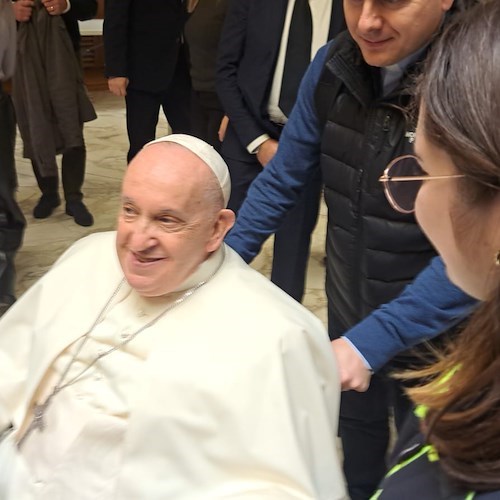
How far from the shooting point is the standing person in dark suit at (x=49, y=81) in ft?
11.7

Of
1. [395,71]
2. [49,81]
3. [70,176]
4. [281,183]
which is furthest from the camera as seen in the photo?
[70,176]

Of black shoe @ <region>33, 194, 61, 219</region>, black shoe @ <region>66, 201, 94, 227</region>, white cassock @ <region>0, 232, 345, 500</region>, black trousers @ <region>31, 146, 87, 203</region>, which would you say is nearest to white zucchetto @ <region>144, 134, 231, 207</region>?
white cassock @ <region>0, 232, 345, 500</region>

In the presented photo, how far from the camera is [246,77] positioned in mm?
2480

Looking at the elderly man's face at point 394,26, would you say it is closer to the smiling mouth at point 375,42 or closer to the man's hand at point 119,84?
the smiling mouth at point 375,42

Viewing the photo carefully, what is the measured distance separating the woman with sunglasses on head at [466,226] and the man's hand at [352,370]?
1.91 feet

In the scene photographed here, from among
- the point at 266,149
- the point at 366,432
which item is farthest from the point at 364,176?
the point at 266,149

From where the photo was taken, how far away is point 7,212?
3.01 meters

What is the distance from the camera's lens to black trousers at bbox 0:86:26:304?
9.70 feet

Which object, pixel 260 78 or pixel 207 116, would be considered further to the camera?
pixel 207 116

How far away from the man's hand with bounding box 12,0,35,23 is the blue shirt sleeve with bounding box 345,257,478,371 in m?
2.83

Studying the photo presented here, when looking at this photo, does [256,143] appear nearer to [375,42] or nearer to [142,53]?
[375,42]

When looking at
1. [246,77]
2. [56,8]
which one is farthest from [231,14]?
[56,8]

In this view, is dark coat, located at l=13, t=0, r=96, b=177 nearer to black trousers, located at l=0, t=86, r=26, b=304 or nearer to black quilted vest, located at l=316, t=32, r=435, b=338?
black trousers, located at l=0, t=86, r=26, b=304

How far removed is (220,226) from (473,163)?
2.72 ft
